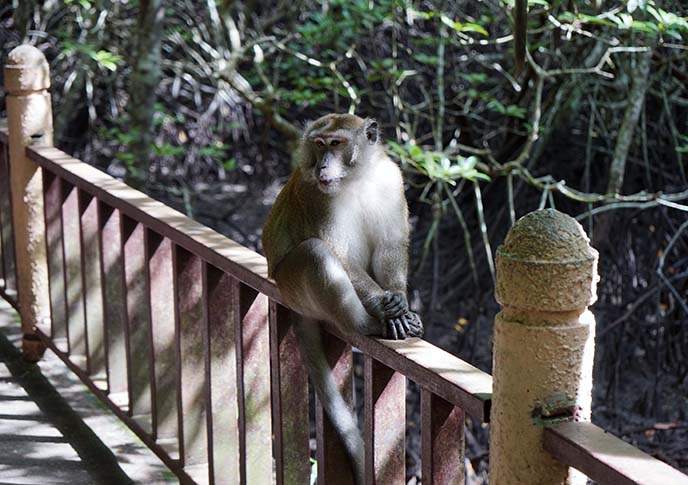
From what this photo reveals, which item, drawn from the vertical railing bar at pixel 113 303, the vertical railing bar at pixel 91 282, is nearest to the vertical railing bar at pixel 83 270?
the vertical railing bar at pixel 91 282

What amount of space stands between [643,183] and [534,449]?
5.49 m

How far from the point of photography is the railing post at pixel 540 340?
1661 mm

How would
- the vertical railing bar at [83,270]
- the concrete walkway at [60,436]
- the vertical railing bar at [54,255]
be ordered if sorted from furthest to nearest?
the vertical railing bar at [54,255] → the vertical railing bar at [83,270] → the concrete walkway at [60,436]

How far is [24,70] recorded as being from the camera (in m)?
4.00

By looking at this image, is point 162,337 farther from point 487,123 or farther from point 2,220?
point 487,123

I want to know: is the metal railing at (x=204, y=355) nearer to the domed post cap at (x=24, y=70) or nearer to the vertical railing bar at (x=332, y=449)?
the vertical railing bar at (x=332, y=449)

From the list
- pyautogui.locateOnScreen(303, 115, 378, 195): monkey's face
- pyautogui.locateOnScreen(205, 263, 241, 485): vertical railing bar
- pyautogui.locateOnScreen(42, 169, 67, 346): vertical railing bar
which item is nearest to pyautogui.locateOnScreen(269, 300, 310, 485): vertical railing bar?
pyautogui.locateOnScreen(205, 263, 241, 485): vertical railing bar

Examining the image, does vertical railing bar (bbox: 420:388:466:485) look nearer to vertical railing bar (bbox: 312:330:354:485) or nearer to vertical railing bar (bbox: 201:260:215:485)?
vertical railing bar (bbox: 312:330:354:485)

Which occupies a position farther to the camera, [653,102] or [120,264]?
[653,102]

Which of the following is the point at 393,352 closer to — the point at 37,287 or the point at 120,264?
the point at 120,264

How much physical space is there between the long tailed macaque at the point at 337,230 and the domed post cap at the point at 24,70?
1.46 metres

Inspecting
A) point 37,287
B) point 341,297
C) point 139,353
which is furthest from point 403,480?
point 37,287

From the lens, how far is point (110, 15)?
292 inches

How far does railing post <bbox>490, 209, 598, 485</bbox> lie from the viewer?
166cm
